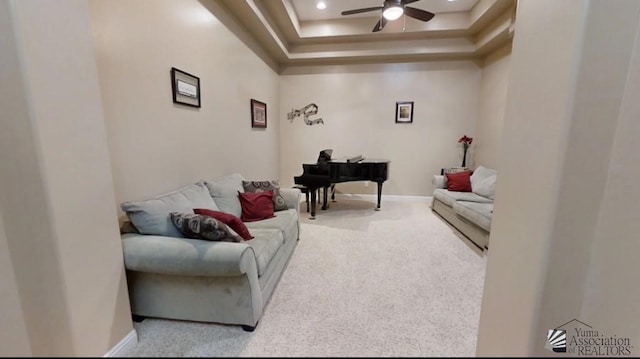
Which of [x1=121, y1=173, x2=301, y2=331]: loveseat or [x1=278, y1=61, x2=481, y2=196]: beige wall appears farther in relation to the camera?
[x1=278, y1=61, x2=481, y2=196]: beige wall

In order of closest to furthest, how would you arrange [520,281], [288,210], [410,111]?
1. [520,281]
2. [288,210]
3. [410,111]

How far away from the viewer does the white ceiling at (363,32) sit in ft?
12.5

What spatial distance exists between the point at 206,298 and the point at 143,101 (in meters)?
1.60

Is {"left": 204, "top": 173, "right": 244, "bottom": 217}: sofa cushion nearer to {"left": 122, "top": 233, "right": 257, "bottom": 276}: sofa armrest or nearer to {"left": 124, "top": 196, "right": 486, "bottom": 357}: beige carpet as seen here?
{"left": 124, "top": 196, "right": 486, "bottom": 357}: beige carpet

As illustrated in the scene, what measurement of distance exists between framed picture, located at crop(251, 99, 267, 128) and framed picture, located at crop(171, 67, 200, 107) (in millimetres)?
1422

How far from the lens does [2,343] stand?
1326mm

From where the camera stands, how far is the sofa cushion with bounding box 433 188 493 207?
11.9ft

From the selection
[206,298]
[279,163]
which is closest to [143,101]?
[206,298]

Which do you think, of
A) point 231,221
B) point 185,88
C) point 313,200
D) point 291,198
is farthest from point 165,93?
point 313,200

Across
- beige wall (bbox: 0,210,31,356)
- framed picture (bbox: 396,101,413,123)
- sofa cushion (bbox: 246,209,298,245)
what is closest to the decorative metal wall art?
framed picture (bbox: 396,101,413,123)

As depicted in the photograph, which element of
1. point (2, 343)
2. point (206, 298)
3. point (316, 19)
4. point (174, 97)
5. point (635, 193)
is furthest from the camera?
point (316, 19)

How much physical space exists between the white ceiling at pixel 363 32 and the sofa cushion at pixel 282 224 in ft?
8.54

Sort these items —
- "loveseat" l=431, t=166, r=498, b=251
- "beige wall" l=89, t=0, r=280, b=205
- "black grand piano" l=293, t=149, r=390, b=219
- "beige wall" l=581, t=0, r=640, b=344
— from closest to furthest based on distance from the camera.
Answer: "beige wall" l=581, t=0, r=640, b=344, "beige wall" l=89, t=0, r=280, b=205, "loveseat" l=431, t=166, r=498, b=251, "black grand piano" l=293, t=149, r=390, b=219

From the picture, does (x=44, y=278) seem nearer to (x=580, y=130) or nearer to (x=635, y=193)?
(x=580, y=130)
